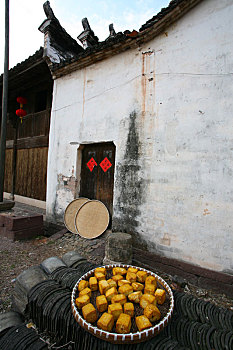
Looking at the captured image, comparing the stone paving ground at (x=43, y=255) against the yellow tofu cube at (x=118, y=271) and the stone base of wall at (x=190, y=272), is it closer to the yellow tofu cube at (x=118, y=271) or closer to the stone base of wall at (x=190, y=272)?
the stone base of wall at (x=190, y=272)

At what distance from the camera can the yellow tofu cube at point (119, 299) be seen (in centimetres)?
189

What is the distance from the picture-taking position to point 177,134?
3430 mm

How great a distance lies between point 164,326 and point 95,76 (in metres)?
5.19

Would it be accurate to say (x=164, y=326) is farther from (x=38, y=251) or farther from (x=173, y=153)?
(x=38, y=251)

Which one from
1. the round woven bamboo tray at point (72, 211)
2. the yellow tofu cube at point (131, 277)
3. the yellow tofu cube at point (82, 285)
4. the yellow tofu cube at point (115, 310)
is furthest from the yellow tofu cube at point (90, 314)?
the round woven bamboo tray at point (72, 211)

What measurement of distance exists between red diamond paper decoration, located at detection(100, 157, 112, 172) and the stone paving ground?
1.71 meters

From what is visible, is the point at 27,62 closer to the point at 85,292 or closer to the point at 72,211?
the point at 72,211

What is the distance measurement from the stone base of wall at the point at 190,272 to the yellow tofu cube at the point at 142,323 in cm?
183

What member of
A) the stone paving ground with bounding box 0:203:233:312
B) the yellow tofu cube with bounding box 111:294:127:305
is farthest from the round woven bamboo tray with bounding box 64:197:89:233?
the yellow tofu cube with bounding box 111:294:127:305

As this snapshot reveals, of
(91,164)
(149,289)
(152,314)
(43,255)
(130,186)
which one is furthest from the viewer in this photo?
(91,164)

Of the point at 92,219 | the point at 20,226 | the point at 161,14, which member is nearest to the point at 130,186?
the point at 92,219

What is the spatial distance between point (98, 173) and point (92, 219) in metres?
1.23

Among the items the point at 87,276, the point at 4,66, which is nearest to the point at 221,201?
the point at 87,276

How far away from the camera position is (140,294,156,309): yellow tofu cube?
188 cm
